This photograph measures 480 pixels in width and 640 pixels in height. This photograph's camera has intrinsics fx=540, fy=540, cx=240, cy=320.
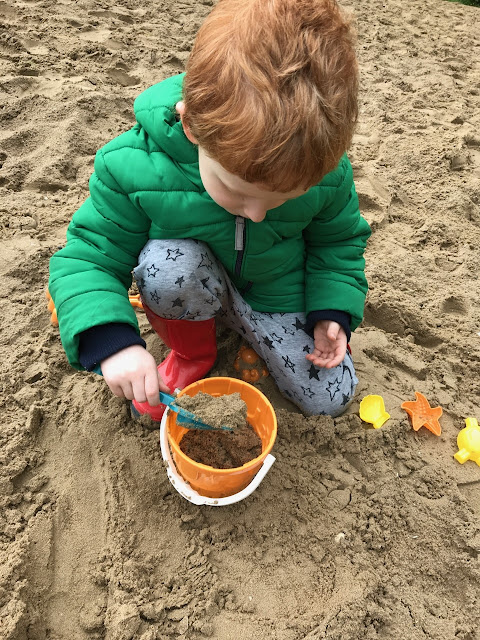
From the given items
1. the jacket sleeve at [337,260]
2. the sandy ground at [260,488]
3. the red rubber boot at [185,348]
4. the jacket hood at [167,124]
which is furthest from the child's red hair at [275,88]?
the sandy ground at [260,488]

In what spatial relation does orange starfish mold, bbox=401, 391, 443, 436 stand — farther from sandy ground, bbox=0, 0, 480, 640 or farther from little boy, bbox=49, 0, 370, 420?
little boy, bbox=49, 0, 370, 420

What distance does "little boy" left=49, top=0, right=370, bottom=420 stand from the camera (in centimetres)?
89

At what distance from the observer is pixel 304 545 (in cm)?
128

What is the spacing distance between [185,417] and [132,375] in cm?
15

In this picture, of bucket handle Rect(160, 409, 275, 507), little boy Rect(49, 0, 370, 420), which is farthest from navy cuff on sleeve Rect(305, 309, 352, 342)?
bucket handle Rect(160, 409, 275, 507)

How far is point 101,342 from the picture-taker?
120 cm

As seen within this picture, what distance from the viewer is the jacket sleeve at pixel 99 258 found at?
121 cm

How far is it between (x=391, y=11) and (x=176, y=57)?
1857mm

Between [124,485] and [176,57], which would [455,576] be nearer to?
[124,485]

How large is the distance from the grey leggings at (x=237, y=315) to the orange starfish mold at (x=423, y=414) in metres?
0.17

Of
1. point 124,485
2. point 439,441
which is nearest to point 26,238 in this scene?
point 124,485

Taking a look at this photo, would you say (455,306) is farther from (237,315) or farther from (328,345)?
(237,315)

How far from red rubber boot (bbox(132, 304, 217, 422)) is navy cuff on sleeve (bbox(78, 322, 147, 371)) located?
0.90ft

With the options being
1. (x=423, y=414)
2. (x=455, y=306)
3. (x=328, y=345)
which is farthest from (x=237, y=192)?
(x=455, y=306)
